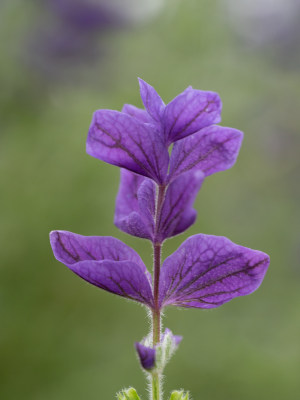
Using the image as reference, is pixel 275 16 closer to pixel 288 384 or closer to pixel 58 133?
pixel 58 133

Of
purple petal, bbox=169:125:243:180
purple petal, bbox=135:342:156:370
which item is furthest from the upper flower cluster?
purple petal, bbox=135:342:156:370

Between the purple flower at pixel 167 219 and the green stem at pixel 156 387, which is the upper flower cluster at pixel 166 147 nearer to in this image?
the purple flower at pixel 167 219

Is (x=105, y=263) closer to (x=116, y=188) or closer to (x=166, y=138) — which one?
(x=166, y=138)

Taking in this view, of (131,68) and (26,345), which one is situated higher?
(131,68)

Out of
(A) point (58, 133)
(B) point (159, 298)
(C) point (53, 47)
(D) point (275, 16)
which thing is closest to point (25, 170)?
(A) point (58, 133)

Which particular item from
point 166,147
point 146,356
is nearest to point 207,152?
point 166,147

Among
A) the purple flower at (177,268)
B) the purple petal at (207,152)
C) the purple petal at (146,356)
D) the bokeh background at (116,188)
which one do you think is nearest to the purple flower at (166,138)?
the purple petal at (207,152)

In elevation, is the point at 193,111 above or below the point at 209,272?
above

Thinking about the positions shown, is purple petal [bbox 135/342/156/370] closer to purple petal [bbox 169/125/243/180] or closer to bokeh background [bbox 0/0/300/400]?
purple petal [bbox 169/125/243/180]
